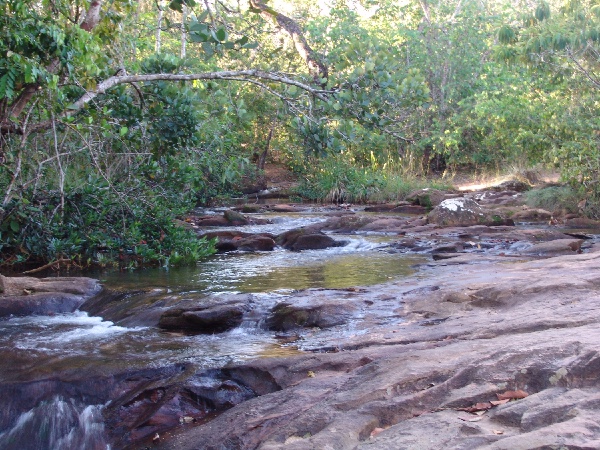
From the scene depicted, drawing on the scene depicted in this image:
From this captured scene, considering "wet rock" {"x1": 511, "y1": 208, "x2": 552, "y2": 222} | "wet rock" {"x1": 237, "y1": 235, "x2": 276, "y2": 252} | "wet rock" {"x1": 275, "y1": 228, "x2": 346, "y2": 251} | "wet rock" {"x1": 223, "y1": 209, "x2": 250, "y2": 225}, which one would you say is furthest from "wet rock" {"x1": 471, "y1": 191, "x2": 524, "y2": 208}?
"wet rock" {"x1": 237, "y1": 235, "x2": 276, "y2": 252}

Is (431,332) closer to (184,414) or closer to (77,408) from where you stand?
(184,414)

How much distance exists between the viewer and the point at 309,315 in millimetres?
6180

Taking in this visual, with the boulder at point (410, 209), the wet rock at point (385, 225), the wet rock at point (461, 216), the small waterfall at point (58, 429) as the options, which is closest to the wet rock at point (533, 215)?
the wet rock at point (461, 216)

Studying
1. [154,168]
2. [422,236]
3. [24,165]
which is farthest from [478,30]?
[24,165]

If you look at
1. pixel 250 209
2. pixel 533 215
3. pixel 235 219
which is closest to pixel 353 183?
pixel 250 209

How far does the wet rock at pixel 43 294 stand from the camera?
7066 mm

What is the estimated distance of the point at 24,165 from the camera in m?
9.35

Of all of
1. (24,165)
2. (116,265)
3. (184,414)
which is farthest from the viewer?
(116,265)

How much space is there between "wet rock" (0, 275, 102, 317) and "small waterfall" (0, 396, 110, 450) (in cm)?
295

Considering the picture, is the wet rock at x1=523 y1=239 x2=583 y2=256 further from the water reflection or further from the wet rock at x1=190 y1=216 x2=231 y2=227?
the wet rock at x1=190 y1=216 x2=231 y2=227

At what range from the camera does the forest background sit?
20.8ft

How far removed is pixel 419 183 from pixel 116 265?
14247mm

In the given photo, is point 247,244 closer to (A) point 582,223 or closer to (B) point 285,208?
(A) point 582,223

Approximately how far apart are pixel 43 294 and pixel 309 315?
3.26 metres
